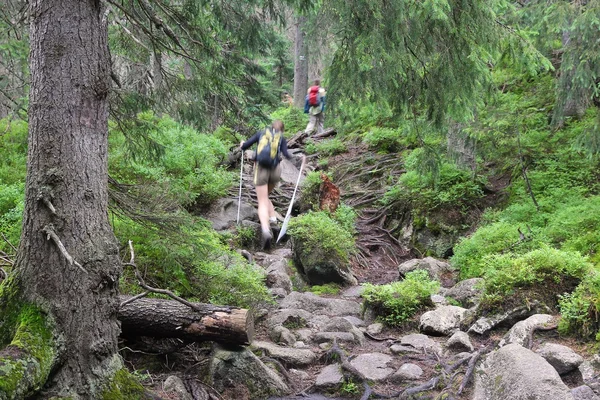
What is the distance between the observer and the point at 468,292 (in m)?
7.87

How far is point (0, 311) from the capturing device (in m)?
4.06

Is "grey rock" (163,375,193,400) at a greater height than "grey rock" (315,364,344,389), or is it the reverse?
"grey rock" (163,375,193,400)

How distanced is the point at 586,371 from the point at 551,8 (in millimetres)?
7892

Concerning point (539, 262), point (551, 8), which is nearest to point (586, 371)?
point (539, 262)

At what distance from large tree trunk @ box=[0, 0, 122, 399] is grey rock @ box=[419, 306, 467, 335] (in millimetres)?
4298

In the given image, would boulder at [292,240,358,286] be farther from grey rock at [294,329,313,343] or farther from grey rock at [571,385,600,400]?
grey rock at [571,385,600,400]

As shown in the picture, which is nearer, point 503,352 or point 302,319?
point 503,352

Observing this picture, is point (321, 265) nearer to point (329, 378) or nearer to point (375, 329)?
point (375, 329)

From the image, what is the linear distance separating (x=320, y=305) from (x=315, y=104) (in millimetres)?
10582

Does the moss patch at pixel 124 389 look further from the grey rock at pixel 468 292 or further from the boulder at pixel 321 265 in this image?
the boulder at pixel 321 265

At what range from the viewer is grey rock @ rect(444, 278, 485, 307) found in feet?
24.8

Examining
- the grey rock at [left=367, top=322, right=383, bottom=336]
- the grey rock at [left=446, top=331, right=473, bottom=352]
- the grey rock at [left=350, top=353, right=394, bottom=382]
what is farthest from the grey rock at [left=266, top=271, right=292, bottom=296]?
the grey rock at [left=446, top=331, right=473, bottom=352]

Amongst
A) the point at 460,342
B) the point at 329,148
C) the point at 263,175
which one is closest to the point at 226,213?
the point at 263,175

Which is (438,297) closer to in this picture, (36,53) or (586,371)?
(586,371)
